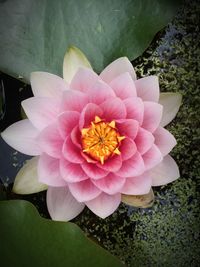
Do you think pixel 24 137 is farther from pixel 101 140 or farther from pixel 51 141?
pixel 101 140

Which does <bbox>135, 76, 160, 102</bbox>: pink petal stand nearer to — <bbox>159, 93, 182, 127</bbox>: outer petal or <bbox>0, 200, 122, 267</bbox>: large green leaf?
<bbox>159, 93, 182, 127</bbox>: outer petal

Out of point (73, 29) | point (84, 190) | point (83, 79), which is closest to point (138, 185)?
point (84, 190)

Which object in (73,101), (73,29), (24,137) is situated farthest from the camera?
(73,29)

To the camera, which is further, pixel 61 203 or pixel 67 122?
pixel 61 203

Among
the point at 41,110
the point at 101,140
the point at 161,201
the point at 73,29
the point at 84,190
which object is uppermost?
the point at 73,29

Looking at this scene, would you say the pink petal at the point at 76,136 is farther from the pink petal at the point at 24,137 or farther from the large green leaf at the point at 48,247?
the large green leaf at the point at 48,247

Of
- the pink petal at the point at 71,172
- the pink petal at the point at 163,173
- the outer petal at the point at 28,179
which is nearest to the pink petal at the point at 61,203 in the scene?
the outer petal at the point at 28,179

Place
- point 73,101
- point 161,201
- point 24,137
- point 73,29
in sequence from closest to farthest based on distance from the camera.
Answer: point 73,101
point 24,137
point 73,29
point 161,201
